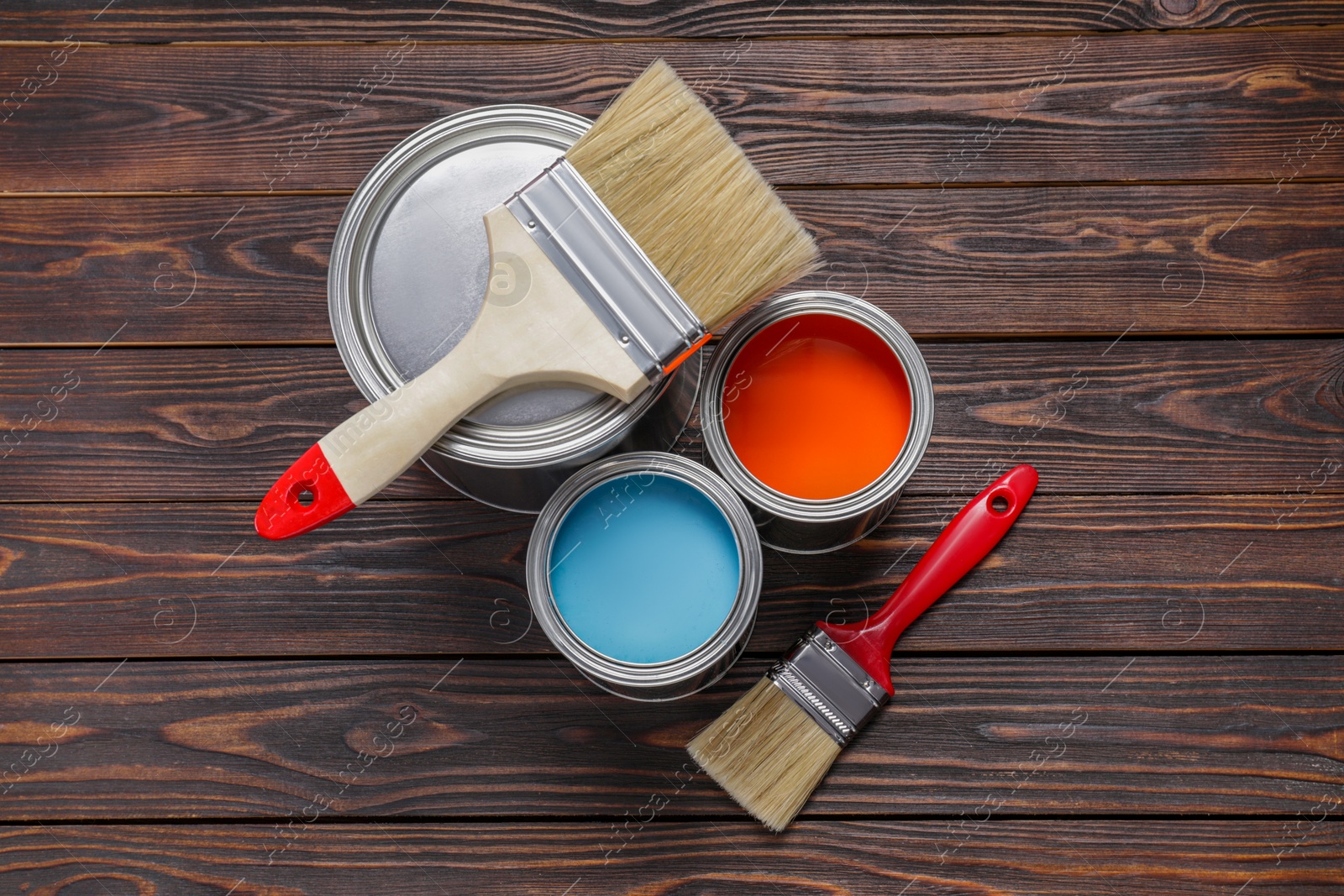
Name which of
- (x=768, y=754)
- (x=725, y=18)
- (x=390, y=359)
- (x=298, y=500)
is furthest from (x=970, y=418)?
(x=298, y=500)

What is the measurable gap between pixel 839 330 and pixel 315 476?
66 cm

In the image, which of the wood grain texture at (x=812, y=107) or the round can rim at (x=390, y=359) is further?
the wood grain texture at (x=812, y=107)

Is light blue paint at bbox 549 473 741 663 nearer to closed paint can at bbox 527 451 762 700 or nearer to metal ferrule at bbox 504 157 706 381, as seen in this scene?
closed paint can at bbox 527 451 762 700

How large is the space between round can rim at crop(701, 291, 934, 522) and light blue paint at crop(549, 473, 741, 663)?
0.22 ft

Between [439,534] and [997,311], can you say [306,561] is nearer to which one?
[439,534]

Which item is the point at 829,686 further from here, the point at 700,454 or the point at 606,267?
the point at 606,267

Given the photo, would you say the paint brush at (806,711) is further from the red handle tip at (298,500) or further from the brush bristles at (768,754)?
the red handle tip at (298,500)

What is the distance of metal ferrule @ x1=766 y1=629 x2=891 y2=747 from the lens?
126cm

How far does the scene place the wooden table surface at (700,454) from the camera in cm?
131

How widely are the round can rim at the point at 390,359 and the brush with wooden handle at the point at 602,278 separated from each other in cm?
5

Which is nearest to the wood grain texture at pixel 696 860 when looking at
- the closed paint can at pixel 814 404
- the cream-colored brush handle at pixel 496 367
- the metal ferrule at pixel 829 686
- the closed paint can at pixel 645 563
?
the metal ferrule at pixel 829 686

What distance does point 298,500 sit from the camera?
1032 millimetres

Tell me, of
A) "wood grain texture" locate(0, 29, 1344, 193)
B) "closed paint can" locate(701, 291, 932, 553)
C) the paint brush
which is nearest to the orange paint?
"closed paint can" locate(701, 291, 932, 553)

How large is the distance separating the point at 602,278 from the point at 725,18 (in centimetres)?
63
